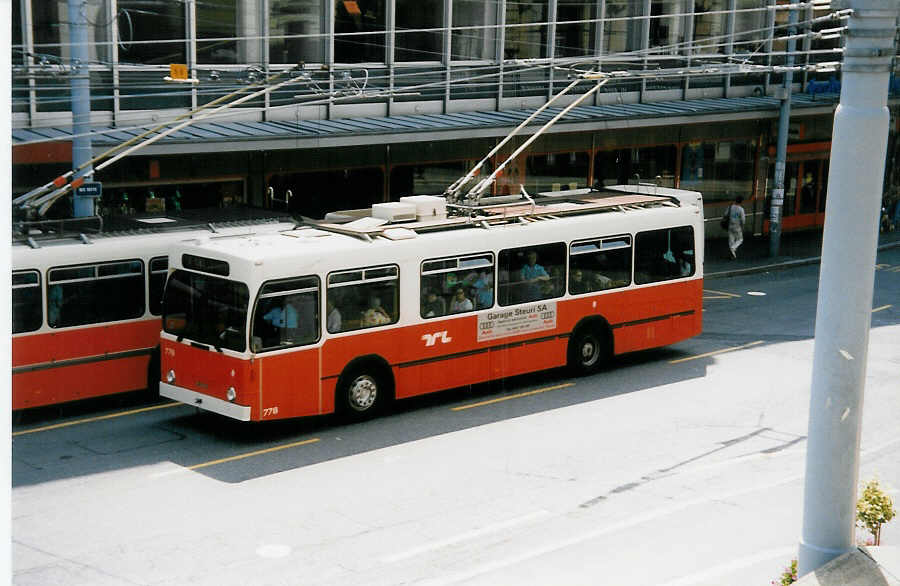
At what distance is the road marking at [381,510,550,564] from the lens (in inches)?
390

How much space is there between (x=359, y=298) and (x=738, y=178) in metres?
13.7

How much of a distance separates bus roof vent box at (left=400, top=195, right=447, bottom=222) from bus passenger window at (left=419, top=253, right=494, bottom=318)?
664mm

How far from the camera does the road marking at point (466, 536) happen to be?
9.90 metres

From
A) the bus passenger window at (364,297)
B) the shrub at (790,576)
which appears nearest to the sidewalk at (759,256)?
the bus passenger window at (364,297)

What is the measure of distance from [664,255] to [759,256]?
7.74 meters

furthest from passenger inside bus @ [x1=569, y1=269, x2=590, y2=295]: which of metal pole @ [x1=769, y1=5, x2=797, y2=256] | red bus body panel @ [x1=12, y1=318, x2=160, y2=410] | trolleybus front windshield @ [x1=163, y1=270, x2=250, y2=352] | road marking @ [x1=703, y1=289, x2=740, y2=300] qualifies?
metal pole @ [x1=769, y1=5, x2=797, y2=256]

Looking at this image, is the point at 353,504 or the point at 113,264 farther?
the point at 113,264

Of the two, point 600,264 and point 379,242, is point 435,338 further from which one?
point 600,264

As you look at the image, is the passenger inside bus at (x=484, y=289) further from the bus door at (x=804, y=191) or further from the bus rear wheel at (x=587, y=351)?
the bus door at (x=804, y=191)

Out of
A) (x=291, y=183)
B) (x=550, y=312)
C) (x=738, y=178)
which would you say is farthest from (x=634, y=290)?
(x=738, y=178)

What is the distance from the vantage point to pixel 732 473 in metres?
12.2

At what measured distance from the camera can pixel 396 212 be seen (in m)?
15.0

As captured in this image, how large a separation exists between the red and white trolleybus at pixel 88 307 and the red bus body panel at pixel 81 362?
11mm

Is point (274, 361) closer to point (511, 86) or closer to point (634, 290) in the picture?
point (634, 290)
